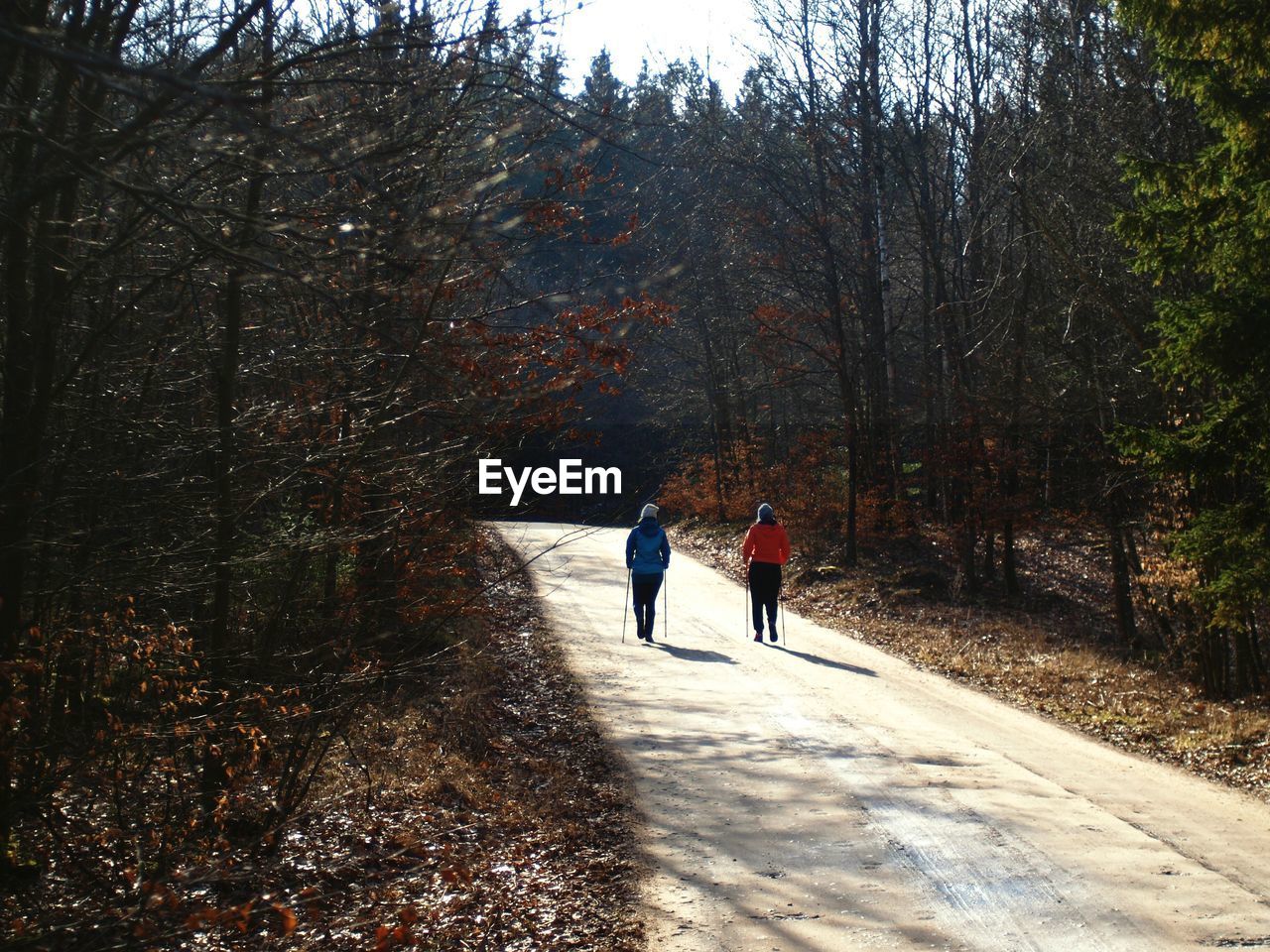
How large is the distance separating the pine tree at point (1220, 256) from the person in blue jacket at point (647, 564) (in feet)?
26.9

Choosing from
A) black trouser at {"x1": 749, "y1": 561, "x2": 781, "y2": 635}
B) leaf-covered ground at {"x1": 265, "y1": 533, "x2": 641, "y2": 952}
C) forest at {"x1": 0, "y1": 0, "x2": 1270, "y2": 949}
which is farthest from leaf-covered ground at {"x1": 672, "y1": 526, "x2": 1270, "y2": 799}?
leaf-covered ground at {"x1": 265, "y1": 533, "x2": 641, "y2": 952}

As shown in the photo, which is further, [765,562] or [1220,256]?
[765,562]

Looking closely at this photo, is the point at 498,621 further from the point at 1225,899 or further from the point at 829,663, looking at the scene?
the point at 1225,899

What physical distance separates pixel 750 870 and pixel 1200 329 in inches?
233

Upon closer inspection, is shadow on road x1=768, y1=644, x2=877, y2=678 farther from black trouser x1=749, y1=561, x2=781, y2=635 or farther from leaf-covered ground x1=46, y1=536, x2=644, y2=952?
leaf-covered ground x1=46, y1=536, x2=644, y2=952

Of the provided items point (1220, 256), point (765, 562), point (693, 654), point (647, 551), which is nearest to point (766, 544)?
point (765, 562)

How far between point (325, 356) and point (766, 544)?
10731mm

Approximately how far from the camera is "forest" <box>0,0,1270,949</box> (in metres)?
5.56

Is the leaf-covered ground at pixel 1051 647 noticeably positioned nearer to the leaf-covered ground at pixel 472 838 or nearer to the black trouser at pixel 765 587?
the black trouser at pixel 765 587

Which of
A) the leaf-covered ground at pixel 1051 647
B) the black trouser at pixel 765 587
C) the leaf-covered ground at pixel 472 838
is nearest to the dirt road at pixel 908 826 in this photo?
the leaf-covered ground at pixel 472 838

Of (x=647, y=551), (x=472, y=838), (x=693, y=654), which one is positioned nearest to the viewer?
(x=472, y=838)

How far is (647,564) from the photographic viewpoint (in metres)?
17.1

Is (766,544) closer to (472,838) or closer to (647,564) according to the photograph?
(647,564)

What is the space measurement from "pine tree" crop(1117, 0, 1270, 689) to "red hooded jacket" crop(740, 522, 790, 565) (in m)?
7.42
